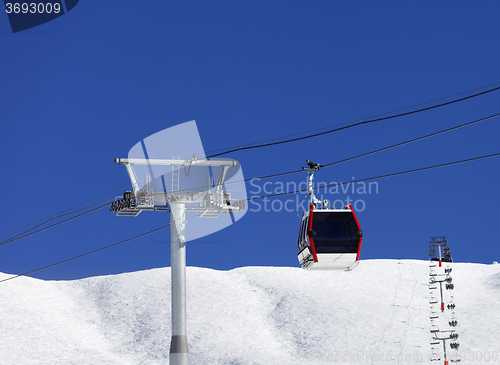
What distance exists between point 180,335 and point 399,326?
3266cm

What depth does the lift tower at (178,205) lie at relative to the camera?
75.4ft

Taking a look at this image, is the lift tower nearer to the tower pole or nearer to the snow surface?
the tower pole

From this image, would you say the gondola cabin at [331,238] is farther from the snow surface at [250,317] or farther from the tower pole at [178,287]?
the snow surface at [250,317]

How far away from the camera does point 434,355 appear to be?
43.3 m

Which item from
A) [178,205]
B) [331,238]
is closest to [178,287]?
[178,205]

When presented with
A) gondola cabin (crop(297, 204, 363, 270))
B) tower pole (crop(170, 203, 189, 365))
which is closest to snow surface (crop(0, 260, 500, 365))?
tower pole (crop(170, 203, 189, 365))

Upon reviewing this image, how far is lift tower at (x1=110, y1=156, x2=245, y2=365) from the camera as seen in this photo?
75.4ft

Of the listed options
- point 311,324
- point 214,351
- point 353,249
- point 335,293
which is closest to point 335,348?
point 311,324

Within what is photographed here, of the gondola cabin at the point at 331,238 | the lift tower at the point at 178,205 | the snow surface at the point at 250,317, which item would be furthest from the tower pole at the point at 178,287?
the snow surface at the point at 250,317

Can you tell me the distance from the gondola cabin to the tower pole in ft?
24.1

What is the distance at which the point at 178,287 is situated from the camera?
22969 millimetres

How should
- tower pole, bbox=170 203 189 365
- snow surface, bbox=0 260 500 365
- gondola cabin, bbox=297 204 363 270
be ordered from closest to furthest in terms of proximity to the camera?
gondola cabin, bbox=297 204 363 270 → tower pole, bbox=170 203 189 365 → snow surface, bbox=0 260 500 365

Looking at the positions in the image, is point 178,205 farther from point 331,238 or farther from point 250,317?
point 250,317

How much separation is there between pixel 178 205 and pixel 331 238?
8355 millimetres
